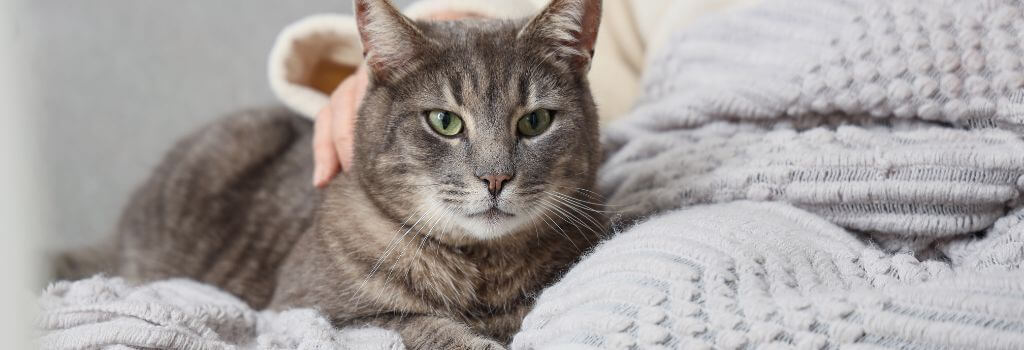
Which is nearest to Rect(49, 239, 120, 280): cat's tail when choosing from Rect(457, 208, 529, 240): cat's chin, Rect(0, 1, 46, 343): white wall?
Rect(457, 208, 529, 240): cat's chin

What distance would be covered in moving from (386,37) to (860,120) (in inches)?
27.0

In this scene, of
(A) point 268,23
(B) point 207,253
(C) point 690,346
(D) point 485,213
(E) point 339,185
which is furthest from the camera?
(A) point 268,23

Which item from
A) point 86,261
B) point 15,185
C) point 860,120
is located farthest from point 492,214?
point 86,261

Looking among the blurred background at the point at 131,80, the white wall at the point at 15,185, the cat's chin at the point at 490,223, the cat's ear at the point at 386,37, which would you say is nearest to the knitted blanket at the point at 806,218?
the cat's chin at the point at 490,223

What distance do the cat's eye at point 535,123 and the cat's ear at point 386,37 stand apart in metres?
0.18

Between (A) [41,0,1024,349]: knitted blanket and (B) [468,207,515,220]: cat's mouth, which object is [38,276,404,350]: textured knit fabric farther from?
(B) [468,207,515,220]: cat's mouth

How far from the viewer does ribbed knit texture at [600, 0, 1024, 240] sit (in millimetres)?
1118

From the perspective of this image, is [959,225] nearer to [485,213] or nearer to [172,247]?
[485,213]

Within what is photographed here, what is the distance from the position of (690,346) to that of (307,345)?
1.53ft

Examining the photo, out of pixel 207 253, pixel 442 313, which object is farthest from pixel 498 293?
pixel 207 253

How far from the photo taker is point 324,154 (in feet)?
5.03

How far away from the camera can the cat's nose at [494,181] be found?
44.3 inches

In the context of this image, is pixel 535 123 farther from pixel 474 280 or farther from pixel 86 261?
pixel 86 261

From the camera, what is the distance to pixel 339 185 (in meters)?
1.41
